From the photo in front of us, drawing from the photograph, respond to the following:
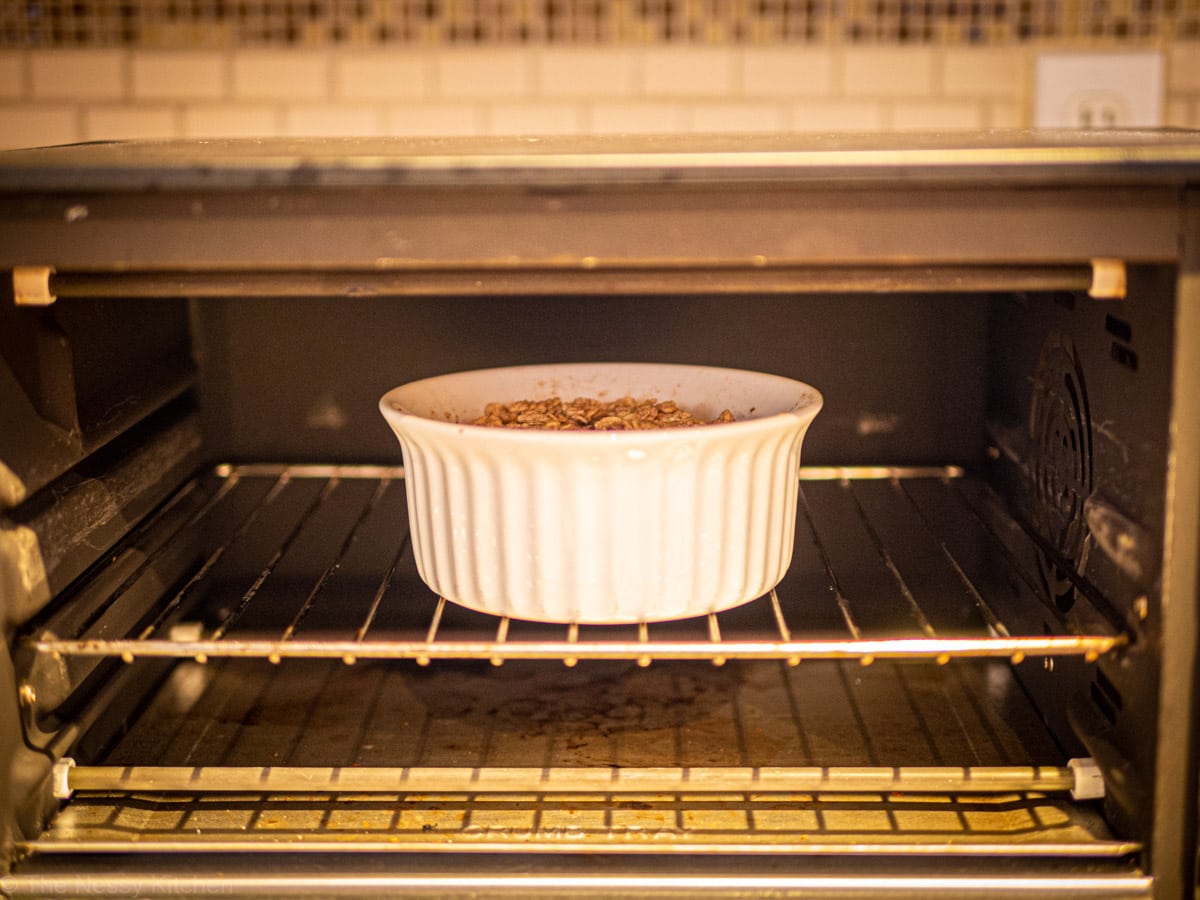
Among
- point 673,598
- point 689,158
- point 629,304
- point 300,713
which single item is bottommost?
point 300,713

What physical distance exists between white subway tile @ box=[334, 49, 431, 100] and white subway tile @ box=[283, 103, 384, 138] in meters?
0.02

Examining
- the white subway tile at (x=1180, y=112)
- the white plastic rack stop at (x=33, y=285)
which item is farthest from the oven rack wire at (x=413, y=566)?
the white subway tile at (x=1180, y=112)

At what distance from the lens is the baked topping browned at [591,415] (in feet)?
2.33

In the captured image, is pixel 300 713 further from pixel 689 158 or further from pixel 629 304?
pixel 689 158

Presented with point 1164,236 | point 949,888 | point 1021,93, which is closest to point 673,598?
point 949,888

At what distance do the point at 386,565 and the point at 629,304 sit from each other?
30 cm

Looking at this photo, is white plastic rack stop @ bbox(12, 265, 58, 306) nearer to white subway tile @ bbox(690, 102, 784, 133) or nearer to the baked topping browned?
the baked topping browned

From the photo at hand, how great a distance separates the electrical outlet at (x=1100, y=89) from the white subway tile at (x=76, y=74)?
1021 mm

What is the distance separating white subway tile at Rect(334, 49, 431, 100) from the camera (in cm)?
123

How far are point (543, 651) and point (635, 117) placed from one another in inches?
31.3

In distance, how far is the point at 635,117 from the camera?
4.05 ft

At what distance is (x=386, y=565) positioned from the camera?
3.10 feet

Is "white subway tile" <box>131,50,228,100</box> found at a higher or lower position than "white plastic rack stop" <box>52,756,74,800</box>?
higher

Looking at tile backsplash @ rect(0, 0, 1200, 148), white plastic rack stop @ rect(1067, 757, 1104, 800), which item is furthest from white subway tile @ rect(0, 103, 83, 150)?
white plastic rack stop @ rect(1067, 757, 1104, 800)
